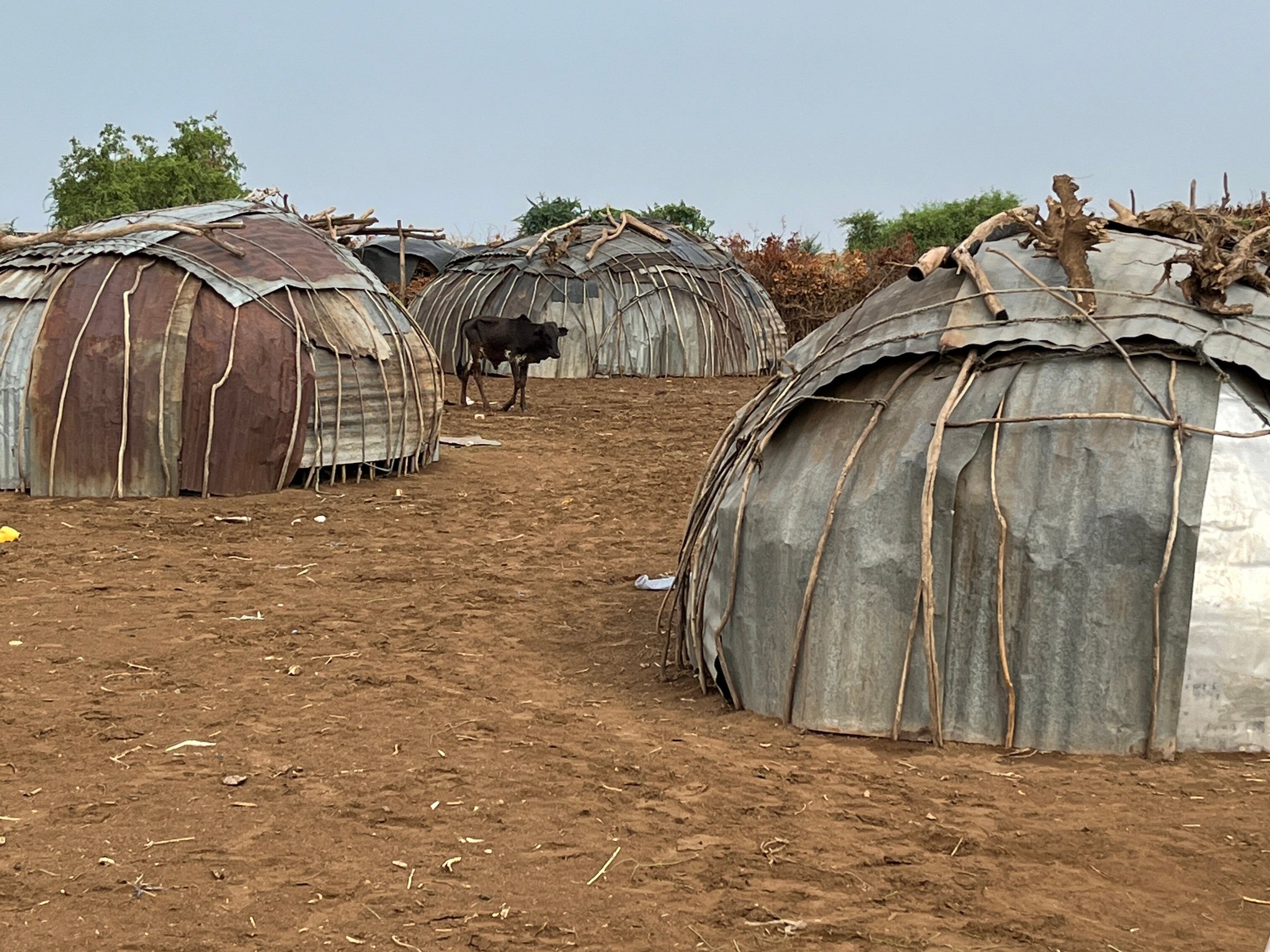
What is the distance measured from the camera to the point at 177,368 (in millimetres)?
10453

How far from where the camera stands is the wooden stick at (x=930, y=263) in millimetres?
5582

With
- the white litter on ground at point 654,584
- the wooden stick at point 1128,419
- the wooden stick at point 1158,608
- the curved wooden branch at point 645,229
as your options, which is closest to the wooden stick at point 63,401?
the white litter on ground at point 654,584

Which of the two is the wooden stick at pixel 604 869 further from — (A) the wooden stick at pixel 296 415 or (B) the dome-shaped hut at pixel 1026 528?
(A) the wooden stick at pixel 296 415

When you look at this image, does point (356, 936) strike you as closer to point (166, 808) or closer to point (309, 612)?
point (166, 808)

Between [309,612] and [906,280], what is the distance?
140 inches

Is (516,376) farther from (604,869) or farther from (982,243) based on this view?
(604,869)

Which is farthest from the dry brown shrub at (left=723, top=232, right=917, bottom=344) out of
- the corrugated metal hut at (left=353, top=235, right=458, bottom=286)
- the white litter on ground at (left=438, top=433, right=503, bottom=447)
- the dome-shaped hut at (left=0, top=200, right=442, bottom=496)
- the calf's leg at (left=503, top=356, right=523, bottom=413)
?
the dome-shaped hut at (left=0, top=200, right=442, bottom=496)

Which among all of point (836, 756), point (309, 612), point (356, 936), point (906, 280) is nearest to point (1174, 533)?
point (836, 756)

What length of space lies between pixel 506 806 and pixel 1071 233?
3188 mm

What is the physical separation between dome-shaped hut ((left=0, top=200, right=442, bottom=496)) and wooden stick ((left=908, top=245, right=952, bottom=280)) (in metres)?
6.35

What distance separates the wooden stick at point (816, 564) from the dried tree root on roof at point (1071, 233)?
94cm

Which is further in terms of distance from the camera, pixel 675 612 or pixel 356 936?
pixel 675 612

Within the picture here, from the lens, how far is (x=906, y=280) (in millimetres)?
6082

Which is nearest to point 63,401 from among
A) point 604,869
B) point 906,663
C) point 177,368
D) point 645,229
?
point 177,368
